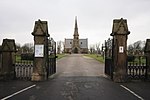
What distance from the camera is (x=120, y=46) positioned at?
54.7ft

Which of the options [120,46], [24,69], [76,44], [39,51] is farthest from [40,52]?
[76,44]

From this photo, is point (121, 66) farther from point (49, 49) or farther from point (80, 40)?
point (80, 40)

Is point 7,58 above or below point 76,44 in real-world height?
below

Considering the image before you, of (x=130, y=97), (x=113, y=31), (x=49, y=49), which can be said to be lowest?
(x=130, y=97)

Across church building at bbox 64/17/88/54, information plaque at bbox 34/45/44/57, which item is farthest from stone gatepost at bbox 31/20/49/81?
church building at bbox 64/17/88/54

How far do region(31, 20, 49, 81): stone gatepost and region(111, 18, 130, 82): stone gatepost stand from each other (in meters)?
4.47

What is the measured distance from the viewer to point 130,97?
1059 cm

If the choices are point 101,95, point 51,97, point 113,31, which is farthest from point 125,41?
point 51,97

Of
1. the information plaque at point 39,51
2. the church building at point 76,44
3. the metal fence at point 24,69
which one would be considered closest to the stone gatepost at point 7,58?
the metal fence at point 24,69

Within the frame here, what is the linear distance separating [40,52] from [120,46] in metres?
5.10

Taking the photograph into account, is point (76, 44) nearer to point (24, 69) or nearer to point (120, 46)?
point (24, 69)

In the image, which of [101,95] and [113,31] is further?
[113,31]

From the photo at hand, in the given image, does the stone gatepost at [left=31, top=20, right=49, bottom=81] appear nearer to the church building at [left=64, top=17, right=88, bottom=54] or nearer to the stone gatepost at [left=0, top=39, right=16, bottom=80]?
the stone gatepost at [left=0, top=39, right=16, bottom=80]

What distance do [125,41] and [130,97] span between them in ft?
21.8
